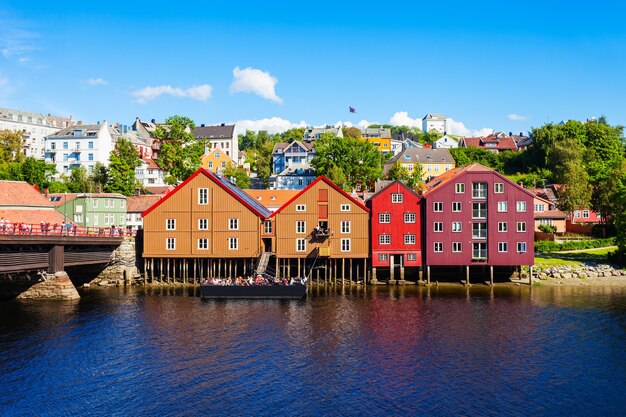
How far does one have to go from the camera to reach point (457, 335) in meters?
43.5

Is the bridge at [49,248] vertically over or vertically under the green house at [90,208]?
under

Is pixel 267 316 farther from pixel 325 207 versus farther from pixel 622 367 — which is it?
pixel 622 367

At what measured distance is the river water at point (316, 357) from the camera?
30.7 m

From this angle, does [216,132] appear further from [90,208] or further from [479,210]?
[479,210]

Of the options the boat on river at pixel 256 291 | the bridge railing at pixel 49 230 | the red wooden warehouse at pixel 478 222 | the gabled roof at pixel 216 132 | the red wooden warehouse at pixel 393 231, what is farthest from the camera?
the gabled roof at pixel 216 132

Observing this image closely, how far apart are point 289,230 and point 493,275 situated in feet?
82.7

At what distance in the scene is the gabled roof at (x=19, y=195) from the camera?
65.4m

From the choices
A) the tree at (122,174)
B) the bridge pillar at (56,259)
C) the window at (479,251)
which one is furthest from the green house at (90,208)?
the window at (479,251)

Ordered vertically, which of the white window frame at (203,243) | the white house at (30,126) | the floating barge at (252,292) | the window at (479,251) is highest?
the white house at (30,126)

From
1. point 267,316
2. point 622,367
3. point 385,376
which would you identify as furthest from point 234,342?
point 622,367

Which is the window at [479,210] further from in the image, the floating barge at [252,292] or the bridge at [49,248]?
the bridge at [49,248]

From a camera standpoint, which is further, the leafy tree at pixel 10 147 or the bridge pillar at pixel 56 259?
the leafy tree at pixel 10 147

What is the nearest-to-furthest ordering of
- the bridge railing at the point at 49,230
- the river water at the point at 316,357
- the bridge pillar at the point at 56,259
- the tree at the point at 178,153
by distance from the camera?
the river water at the point at 316,357 < the bridge railing at the point at 49,230 < the bridge pillar at the point at 56,259 < the tree at the point at 178,153

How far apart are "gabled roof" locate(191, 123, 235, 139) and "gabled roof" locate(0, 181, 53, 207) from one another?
95826mm
